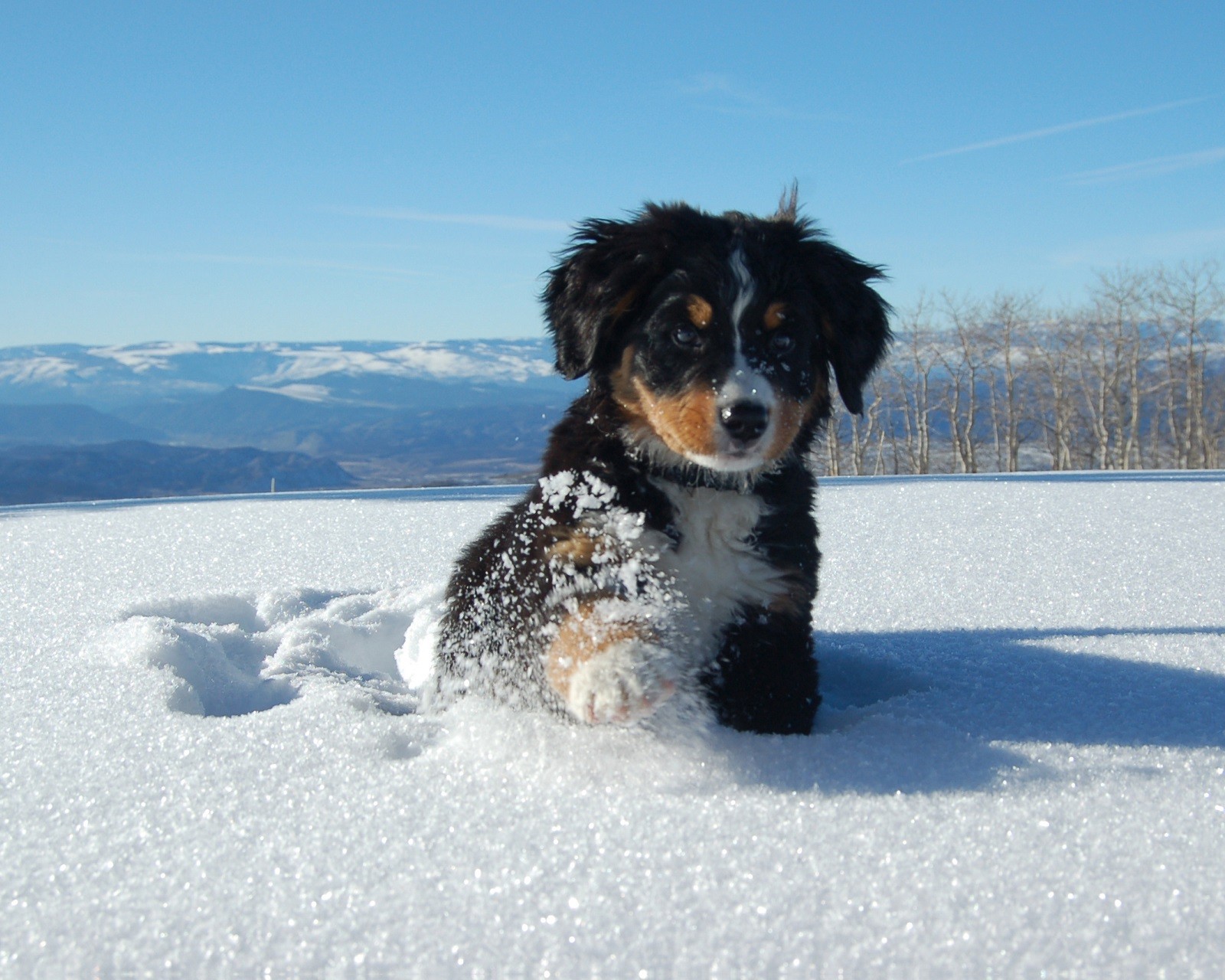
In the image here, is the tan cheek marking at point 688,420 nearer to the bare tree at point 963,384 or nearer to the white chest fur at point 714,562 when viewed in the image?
the white chest fur at point 714,562

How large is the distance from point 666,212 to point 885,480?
28.4ft

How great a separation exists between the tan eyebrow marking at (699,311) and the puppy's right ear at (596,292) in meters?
0.22

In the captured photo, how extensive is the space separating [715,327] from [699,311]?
7cm

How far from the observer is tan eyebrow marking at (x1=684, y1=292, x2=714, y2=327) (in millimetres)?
2721

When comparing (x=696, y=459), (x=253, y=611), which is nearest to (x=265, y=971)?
(x=696, y=459)

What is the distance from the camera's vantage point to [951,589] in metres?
4.58

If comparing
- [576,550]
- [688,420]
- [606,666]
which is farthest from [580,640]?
[688,420]

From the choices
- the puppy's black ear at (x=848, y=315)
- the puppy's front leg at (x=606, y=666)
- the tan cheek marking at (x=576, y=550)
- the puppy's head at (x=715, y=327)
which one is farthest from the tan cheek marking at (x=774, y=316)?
the puppy's front leg at (x=606, y=666)

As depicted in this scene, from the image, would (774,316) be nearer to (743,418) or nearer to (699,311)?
(699,311)

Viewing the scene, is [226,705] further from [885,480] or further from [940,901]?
[885,480]

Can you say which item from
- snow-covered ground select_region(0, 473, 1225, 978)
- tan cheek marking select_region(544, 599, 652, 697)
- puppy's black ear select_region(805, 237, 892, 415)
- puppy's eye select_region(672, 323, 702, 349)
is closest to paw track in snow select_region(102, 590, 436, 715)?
snow-covered ground select_region(0, 473, 1225, 978)

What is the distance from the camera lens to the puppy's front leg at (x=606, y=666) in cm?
217

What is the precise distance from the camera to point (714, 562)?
2.72 m

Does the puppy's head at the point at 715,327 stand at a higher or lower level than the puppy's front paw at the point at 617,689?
higher
